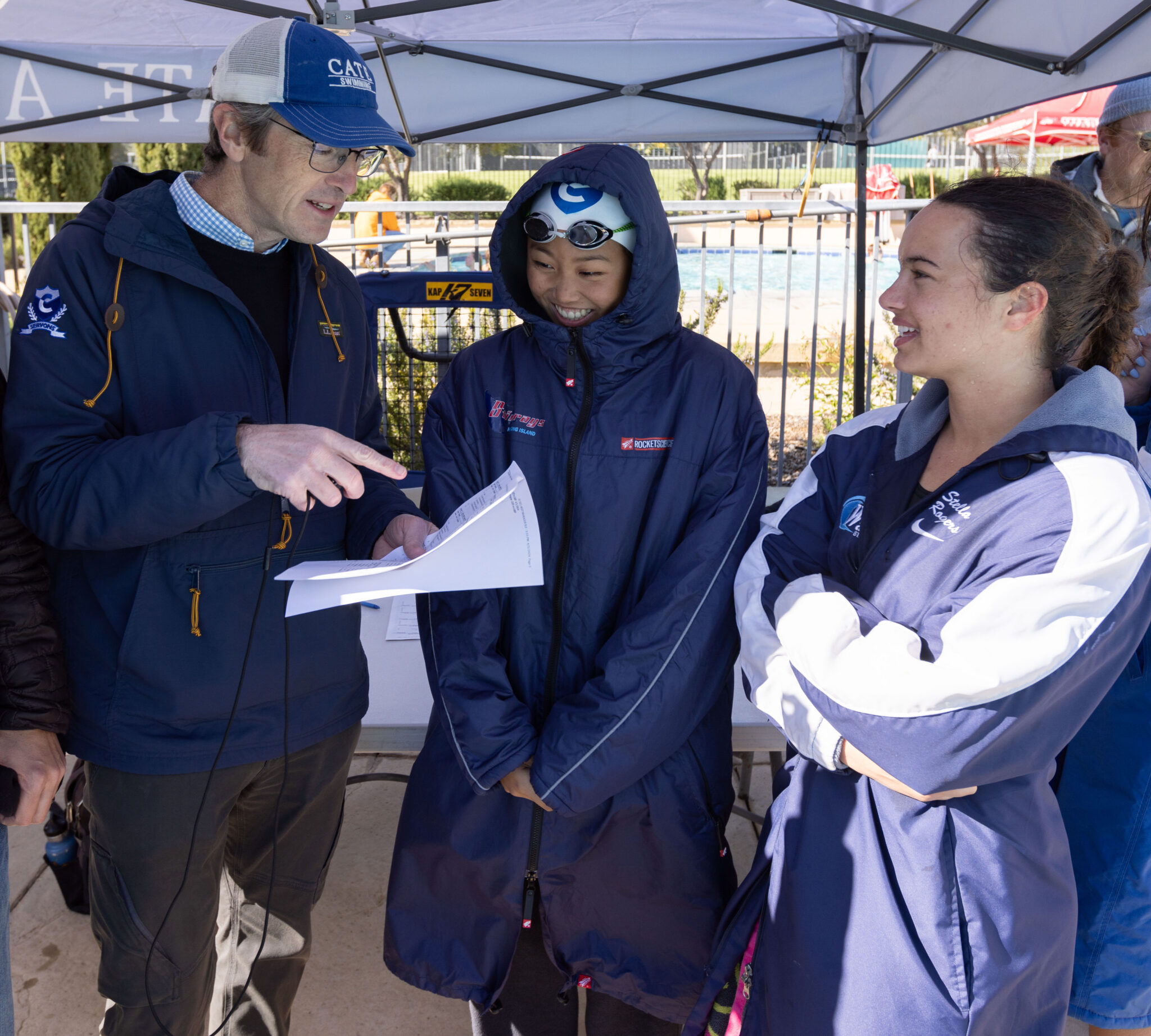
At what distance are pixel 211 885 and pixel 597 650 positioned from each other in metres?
0.84

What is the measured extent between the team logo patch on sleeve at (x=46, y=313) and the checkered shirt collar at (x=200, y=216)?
0.26m

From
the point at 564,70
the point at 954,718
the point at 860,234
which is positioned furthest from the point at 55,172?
the point at 954,718

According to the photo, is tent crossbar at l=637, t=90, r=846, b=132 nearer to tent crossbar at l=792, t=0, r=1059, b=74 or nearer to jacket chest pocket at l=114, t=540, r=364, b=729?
tent crossbar at l=792, t=0, r=1059, b=74

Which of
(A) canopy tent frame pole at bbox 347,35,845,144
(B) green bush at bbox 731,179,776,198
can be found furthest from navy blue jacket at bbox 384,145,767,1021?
(B) green bush at bbox 731,179,776,198

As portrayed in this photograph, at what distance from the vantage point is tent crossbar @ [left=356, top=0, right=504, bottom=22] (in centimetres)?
236

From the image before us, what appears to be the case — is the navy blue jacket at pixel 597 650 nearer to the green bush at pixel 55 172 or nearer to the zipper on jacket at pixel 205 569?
the zipper on jacket at pixel 205 569

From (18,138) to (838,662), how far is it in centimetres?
379

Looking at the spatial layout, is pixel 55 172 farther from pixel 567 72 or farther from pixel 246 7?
pixel 246 7

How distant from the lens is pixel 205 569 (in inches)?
65.6

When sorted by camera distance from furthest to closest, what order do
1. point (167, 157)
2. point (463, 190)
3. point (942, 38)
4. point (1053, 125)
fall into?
point (463, 190) → point (167, 157) → point (1053, 125) → point (942, 38)

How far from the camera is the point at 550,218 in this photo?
1.83 meters

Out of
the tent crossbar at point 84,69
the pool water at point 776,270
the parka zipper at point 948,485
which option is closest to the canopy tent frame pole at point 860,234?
the parka zipper at point 948,485

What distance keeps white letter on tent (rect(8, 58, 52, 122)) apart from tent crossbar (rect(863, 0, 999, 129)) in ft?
9.83

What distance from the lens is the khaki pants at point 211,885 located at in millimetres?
1686
